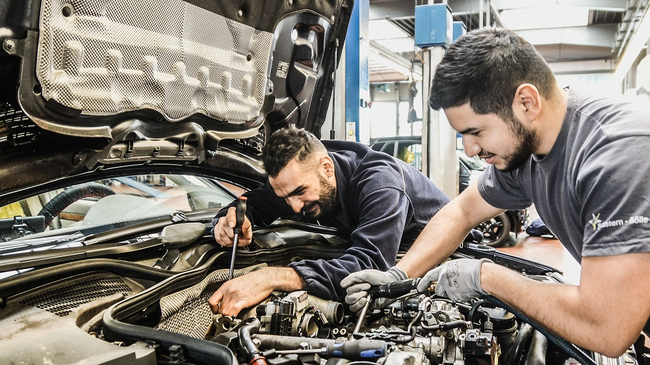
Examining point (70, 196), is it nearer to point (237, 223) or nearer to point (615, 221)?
point (237, 223)

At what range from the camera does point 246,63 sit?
194cm

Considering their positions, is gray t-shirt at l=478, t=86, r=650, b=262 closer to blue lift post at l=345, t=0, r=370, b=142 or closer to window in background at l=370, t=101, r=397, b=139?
blue lift post at l=345, t=0, r=370, b=142

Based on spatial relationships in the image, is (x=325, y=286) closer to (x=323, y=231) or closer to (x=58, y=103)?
(x=323, y=231)

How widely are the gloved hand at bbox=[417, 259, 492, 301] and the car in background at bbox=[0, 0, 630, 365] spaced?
93 millimetres

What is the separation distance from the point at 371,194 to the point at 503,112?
83 cm

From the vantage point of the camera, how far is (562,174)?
147cm

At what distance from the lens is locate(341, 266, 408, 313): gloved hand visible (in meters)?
1.70

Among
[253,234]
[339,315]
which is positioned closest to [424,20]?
[253,234]

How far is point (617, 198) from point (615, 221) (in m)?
0.05

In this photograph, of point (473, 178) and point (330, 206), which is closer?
point (330, 206)

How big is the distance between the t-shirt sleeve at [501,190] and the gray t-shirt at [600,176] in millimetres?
225

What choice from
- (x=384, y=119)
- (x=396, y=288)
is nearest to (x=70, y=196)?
(x=396, y=288)

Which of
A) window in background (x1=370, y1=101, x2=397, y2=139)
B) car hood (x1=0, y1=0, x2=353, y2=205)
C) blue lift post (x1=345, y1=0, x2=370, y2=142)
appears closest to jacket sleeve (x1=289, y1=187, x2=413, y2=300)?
car hood (x1=0, y1=0, x2=353, y2=205)

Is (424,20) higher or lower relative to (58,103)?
higher
